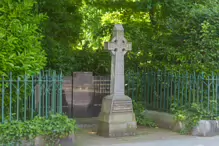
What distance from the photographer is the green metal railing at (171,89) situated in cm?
1035

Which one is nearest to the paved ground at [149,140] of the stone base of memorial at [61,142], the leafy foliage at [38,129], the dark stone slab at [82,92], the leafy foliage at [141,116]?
the stone base of memorial at [61,142]

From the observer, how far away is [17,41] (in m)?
8.04

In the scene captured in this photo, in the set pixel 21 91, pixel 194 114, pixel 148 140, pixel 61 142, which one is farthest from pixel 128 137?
pixel 21 91

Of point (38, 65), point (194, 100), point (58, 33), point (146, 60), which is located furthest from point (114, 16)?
point (38, 65)

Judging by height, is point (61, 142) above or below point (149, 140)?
above

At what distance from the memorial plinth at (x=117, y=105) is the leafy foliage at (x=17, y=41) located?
2.33 m

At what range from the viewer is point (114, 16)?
18.2 meters

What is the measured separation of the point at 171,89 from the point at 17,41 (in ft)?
17.4

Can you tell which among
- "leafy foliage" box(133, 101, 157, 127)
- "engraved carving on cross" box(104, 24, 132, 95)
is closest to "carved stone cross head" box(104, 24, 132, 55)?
"engraved carving on cross" box(104, 24, 132, 95)

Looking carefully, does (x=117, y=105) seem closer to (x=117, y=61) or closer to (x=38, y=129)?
(x=117, y=61)

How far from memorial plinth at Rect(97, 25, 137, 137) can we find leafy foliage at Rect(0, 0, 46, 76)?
7.66ft

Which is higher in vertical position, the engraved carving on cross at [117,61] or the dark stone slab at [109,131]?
the engraved carving on cross at [117,61]

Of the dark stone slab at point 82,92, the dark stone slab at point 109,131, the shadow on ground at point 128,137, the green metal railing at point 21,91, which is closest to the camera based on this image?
the green metal railing at point 21,91

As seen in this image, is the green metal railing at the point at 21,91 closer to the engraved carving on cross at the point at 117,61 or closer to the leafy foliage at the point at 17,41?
the leafy foliage at the point at 17,41
